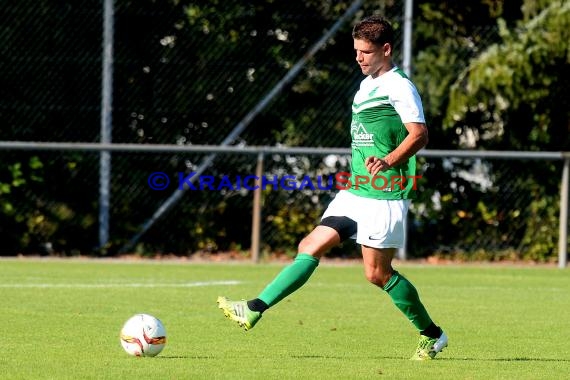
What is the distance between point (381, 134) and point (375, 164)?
461 millimetres

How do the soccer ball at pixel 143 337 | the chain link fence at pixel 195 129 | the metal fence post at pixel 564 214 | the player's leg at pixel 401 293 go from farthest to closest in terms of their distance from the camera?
the chain link fence at pixel 195 129 < the metal fence post at pixel 564 214 < the player's leg at pixel 401 293 < the soccer ball at pixel 143 337

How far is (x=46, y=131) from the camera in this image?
1666cm

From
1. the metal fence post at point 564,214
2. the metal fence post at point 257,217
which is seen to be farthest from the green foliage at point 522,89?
the metal fence post at point 257,217

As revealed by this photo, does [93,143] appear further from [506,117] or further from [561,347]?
[561,347]

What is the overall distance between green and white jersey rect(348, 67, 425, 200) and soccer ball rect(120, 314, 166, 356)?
136 centimetres

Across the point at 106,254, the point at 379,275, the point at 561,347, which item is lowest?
the point at 106,254

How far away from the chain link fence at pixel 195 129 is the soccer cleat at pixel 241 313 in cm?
922

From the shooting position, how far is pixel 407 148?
7023 mm

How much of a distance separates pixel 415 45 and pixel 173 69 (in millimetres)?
3129

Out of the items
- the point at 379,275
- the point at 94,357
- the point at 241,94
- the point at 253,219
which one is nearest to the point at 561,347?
the point at 379,275

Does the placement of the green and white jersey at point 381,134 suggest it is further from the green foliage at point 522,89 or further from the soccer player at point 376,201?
the green foliage at point 522,89

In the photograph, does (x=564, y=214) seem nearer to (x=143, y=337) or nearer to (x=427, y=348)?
(x=427, y=348)

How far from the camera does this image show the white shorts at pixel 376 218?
7.16 m

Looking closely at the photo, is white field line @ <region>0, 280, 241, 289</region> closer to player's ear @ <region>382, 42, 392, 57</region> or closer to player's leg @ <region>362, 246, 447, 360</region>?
player's leg @ <region>362, 246, 447, 360</region>
